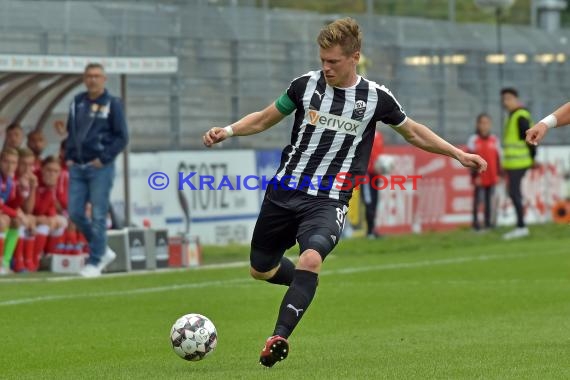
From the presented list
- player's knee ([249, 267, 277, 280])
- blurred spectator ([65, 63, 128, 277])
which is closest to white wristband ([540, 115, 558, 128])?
player's knee ([249, 267, 277, 280])

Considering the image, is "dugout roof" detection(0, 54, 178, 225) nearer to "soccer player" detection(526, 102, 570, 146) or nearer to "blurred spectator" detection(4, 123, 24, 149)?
"blurred spectator" detection(4, 123, 24, 149)

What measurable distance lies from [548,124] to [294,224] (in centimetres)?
194

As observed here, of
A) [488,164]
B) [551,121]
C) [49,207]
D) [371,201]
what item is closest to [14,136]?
[49,207]

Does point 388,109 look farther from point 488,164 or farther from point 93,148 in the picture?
point 488,164

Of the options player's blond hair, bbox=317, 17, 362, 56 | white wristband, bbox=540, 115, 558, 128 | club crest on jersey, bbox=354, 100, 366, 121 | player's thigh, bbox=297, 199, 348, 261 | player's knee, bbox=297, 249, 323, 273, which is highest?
player's blond hair, bbox=317, 17, 362, 56

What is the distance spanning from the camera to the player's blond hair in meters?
8.57

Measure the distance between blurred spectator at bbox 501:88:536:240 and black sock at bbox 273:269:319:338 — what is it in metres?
14.7

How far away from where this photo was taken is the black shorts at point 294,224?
8.56m

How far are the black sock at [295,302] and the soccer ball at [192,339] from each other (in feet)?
1.80

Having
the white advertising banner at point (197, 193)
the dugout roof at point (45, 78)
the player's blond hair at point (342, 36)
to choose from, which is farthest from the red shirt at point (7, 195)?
the player's blond hair at point (342, 36)

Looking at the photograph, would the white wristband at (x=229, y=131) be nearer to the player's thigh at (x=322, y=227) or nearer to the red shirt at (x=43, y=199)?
the player's thigh at (x=322, y=227)

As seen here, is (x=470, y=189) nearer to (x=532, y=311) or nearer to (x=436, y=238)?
(x=436, y=238)

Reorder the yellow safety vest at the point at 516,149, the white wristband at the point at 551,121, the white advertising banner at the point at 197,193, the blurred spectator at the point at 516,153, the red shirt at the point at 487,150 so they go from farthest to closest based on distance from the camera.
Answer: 1. the red shirt at the point at 487,150
2. the yellow safety vest at the point at 516,149
3. the blurred spectator at the point at 516,153
4. the white advertising banner at the point at 197,193
5. the white wristband at the point at 551,121

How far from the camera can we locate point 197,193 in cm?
2161
